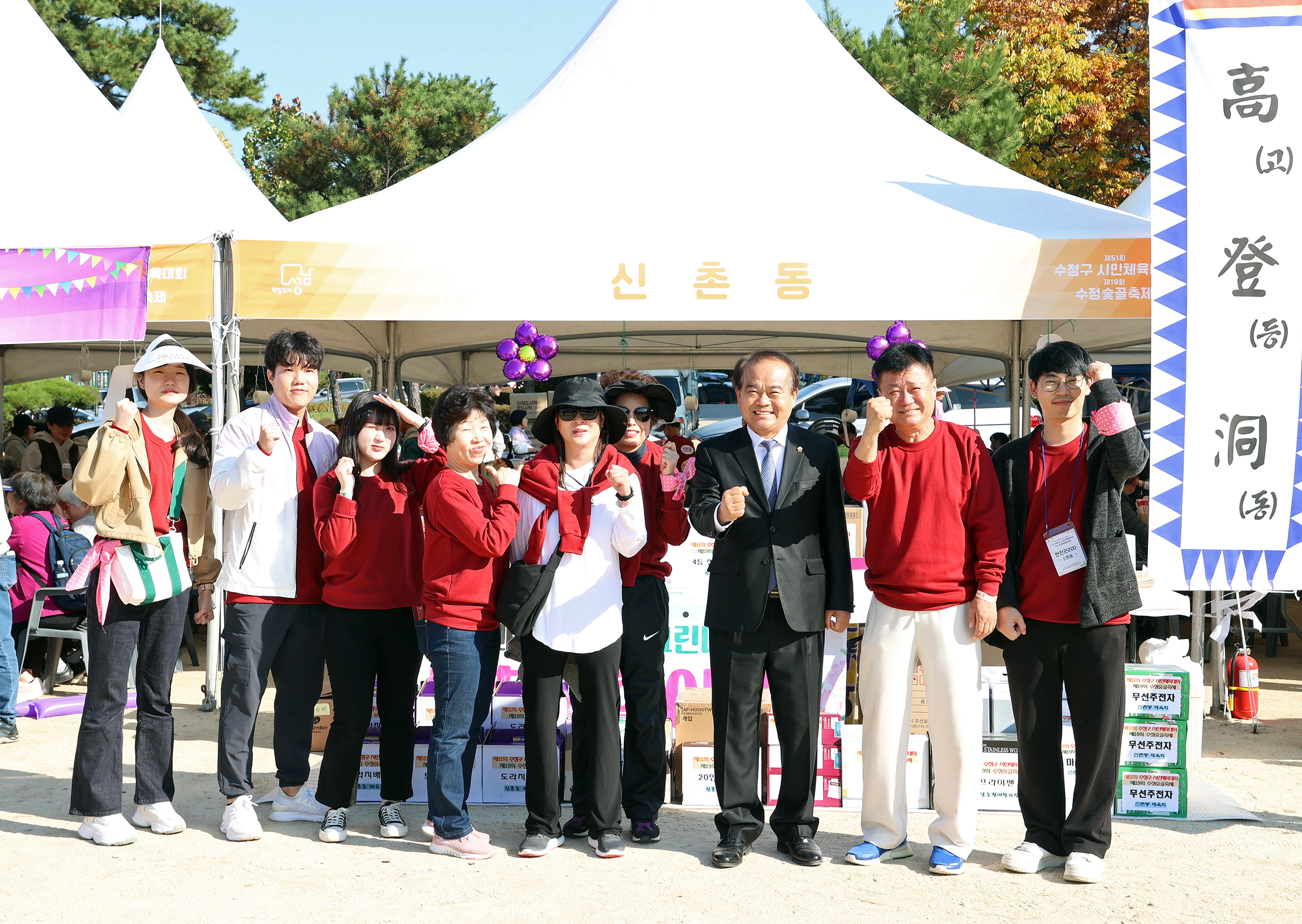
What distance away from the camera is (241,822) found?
11.6 feet

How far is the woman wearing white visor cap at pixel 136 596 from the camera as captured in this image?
11.3 feet

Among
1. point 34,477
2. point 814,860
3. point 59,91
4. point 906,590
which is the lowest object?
point 814,860

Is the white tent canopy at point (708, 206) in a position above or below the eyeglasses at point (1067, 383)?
above

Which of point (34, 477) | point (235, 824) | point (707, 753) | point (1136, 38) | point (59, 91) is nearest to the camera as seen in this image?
point (235, 824)

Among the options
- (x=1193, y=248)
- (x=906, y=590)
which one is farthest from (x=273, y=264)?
(x=1193, y=248)

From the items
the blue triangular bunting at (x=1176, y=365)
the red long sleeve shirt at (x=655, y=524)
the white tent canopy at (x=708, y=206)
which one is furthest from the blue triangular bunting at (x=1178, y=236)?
the red long sleeve shirt at (x=655, y=524)

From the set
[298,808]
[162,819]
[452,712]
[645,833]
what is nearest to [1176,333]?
[645,833]

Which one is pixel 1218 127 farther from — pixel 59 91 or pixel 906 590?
pixel 59 91

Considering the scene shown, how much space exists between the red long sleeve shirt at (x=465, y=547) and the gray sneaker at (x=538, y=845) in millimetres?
680

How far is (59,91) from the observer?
23.1 feet

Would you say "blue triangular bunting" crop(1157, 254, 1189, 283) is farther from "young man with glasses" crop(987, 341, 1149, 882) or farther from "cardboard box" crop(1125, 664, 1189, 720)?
"cardboard box" crop(1125, 664, 1189, 720)

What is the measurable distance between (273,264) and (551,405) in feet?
7.75

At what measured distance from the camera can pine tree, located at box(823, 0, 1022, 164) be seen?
1605 centimetres

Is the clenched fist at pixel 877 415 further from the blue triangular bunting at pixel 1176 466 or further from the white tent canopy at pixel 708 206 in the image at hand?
the white tent canopy at pixel 708 206
